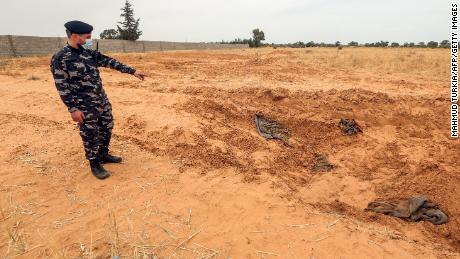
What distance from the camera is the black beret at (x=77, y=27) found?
358 cm

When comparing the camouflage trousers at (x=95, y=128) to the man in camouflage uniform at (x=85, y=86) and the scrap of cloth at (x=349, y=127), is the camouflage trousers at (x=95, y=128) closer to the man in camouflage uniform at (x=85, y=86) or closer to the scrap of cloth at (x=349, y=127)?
the man in camouflage uniform at (x=85, y=86)

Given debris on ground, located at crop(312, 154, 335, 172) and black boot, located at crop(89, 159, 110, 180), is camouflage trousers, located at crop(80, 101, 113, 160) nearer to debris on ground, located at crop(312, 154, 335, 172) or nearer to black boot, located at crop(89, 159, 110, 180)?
black boot, located at crop(89, 159, 110, 180)

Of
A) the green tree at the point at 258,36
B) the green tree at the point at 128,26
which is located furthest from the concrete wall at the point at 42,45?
the green tree at the point at 258,36

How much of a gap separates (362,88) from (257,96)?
3.05 m

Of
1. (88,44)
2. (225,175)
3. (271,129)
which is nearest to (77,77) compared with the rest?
(88,44)

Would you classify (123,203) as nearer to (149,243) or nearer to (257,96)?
(149,243)

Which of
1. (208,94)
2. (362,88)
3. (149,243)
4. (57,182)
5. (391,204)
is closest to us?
(149,243)

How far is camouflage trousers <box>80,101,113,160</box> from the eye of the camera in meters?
3.90

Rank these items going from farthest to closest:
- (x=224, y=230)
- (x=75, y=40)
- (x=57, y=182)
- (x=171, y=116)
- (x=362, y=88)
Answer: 1. (x=362, y=88)
2. (x=171, y=116)
3. (x=57, y=182)
4. (x=75, y=40)
5. (x=224, y=230)

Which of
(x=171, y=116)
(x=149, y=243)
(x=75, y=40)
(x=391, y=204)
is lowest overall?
(x=391, y=204)

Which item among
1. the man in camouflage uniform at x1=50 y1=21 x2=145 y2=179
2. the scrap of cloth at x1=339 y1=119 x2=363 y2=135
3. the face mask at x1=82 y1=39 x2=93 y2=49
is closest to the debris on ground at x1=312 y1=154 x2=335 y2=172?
the scrap of cloth at x1=339 y1=119 x2=363 y2=135

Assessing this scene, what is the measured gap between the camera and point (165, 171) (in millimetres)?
4520

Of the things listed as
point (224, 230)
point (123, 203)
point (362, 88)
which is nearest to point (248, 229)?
point (224, 230)

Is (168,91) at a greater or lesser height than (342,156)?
greater
